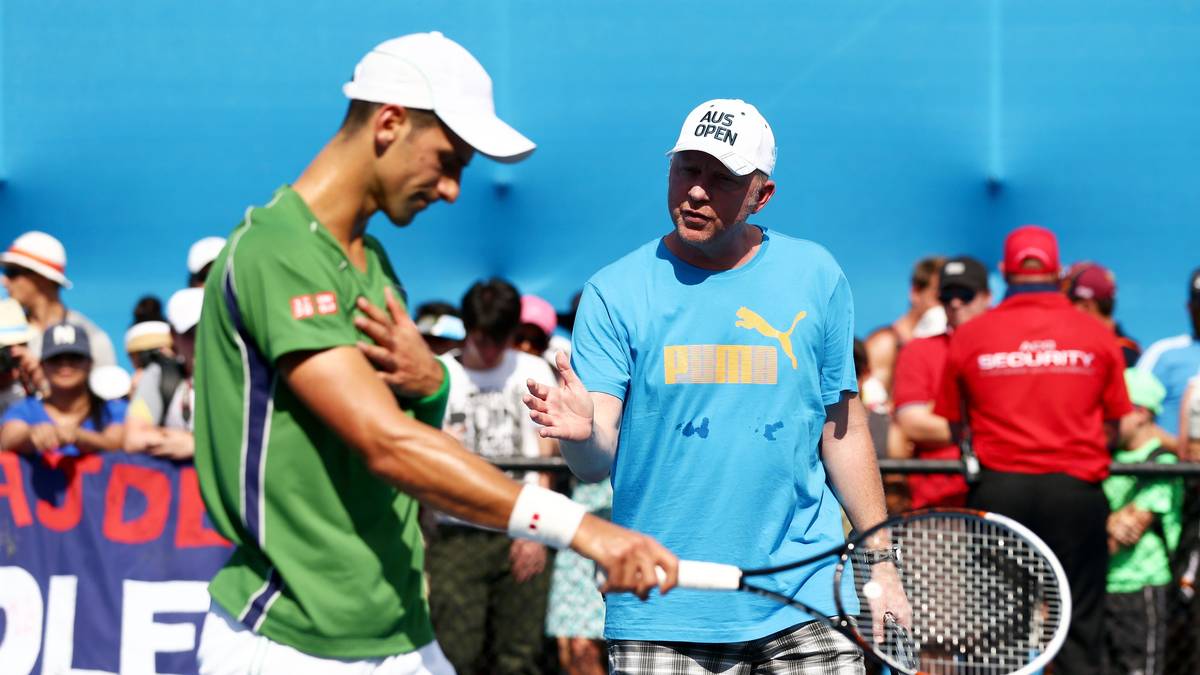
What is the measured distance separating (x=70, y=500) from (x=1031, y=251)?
449 centimetres

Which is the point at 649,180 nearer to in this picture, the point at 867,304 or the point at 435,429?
the point at 867,304

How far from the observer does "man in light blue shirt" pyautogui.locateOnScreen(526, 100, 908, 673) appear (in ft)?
14.0

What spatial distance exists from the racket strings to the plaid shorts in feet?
0.35

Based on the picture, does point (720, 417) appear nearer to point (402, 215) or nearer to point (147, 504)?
point (402, 215)

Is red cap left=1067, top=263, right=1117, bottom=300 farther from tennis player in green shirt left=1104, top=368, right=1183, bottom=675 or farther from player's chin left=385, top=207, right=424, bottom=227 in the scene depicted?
player's chin left=385, top=207, right=424, bottom=227

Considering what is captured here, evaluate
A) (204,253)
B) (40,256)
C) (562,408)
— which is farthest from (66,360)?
(562,408)

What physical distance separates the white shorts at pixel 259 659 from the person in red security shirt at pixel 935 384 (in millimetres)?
4463

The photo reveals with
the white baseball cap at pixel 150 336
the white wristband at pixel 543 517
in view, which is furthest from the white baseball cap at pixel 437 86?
the white baseball cap at pixel 150 336

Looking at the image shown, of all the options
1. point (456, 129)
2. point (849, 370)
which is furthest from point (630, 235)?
point (456, 129)

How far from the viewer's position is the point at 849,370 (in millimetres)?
4449

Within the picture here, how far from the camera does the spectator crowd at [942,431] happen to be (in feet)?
23.0

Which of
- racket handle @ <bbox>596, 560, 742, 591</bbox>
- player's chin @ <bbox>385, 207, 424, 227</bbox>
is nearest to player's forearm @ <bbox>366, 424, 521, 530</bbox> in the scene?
racket handle @ <bbox>596, 560, 742, 591</bbox>

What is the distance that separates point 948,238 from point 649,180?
1.79m

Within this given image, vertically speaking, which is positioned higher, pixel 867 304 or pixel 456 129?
pixel 867 304
